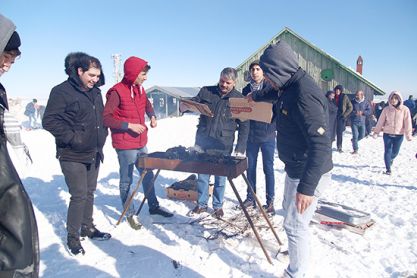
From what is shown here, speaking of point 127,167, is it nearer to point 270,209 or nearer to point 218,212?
point 218,212

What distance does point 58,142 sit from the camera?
342 cm

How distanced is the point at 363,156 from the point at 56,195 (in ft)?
32.1

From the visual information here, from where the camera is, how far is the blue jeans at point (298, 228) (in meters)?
2.78

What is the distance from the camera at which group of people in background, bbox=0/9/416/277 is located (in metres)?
2.44

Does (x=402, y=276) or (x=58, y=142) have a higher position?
(x=58, y=142)

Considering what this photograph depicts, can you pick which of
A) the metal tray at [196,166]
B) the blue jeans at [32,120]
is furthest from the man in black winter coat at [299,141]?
the blue jeans at [32,120]

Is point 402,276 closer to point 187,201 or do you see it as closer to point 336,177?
point 187,201

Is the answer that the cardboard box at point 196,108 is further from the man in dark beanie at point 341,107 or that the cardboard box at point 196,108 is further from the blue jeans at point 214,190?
the man in dark beanie at point 341,107

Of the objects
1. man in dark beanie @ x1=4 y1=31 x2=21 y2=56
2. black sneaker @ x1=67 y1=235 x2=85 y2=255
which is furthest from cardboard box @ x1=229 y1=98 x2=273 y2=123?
man in dark beanie @ x1=4 y1=31 x2=21 y2=56

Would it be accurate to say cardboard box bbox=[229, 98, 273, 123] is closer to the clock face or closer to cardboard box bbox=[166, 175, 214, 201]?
cardboard box bbox=[166, 175, 214, 201]

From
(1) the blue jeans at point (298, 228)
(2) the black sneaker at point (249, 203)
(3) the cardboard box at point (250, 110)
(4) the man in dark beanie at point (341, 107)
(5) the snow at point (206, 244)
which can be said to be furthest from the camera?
(4) the man in dark beanie at point (341, 107)

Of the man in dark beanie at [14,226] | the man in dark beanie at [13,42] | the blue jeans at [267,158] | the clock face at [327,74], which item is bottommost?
the blue jeans at [267,158]

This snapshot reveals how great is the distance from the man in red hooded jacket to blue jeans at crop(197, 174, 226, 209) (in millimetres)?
1125

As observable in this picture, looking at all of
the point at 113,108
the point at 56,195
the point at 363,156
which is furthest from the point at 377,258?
the point at 363,156
